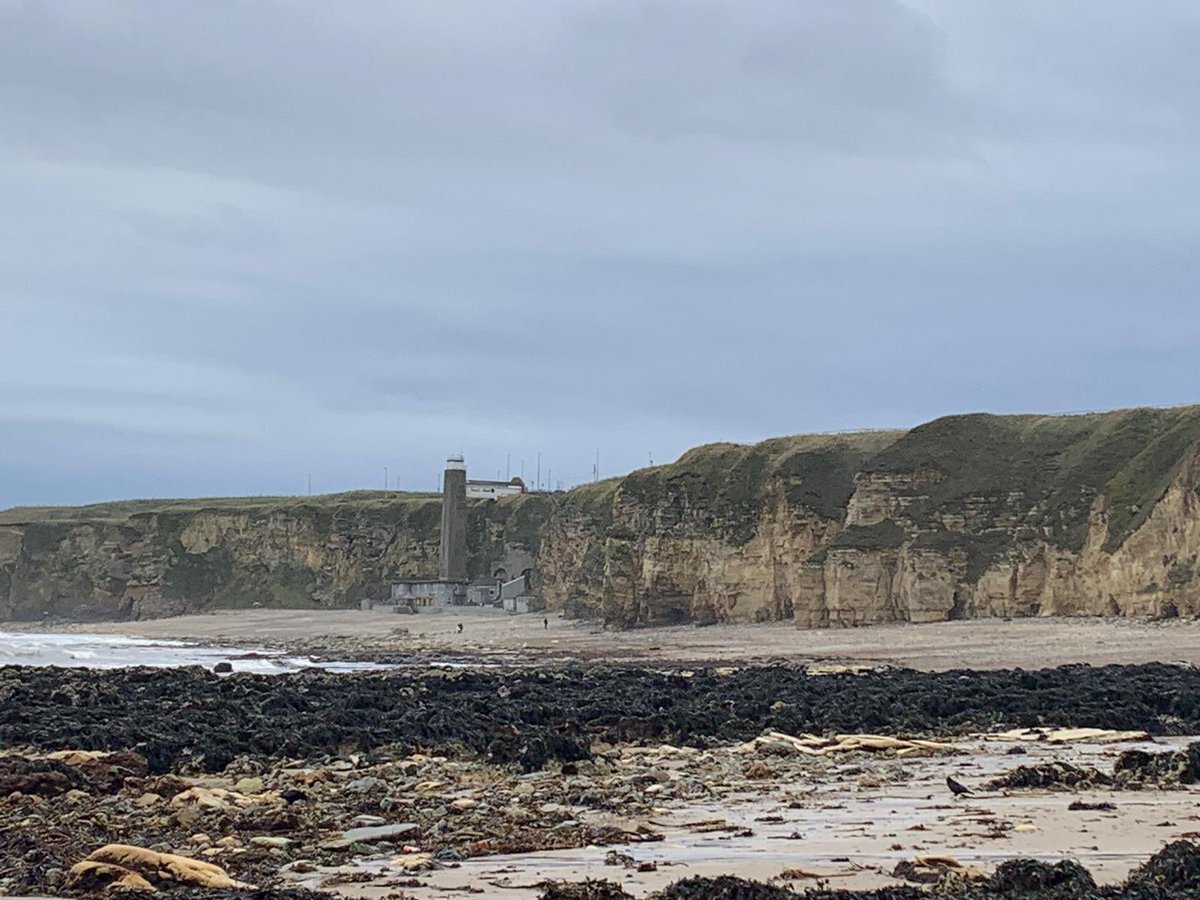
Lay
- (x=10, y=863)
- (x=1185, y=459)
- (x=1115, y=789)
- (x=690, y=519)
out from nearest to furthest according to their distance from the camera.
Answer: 1. (x=10, y=863)
2. (x=1115, y=789)
3. (x=1185, y=459)
4. (x=690, y=519)

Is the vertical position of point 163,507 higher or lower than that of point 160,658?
higher

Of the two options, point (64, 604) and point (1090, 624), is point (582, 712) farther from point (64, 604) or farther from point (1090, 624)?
point (64, 604)

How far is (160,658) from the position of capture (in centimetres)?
5147

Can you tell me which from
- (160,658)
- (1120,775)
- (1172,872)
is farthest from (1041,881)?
(160,658)

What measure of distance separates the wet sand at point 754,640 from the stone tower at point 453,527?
11.4m

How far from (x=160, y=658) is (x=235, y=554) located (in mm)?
53492

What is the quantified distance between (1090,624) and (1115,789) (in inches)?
1231

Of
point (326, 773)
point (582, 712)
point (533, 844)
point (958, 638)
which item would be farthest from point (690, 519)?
point (533, 844)

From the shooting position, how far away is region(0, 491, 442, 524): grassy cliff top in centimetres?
10931

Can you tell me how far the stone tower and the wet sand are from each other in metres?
11.4

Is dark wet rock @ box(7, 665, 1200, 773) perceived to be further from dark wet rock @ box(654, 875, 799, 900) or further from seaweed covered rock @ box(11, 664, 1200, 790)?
dark wet rock @ box(654, 875, 799, 900)

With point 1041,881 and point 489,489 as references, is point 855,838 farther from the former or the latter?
point 489,489

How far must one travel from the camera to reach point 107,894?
8.44 m

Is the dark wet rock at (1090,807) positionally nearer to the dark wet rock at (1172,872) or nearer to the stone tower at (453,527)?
the dark wet rock at (1172,872)
